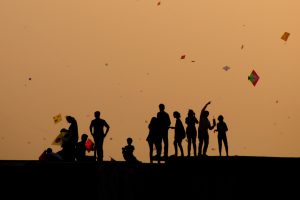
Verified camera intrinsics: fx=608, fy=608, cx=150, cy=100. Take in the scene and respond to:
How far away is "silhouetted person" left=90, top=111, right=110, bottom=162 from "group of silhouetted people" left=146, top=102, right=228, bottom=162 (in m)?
1.14

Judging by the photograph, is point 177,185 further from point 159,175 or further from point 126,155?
point 126,155

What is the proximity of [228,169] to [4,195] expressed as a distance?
5043mm

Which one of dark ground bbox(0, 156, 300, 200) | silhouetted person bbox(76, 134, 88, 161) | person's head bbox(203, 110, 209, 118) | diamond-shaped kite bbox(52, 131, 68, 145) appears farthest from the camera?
person's head bbox(203, 110, 209, 118)

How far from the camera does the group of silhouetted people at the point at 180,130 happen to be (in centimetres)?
1491

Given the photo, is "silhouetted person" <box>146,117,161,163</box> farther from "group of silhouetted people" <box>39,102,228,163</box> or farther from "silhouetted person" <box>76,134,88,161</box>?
"silhouetted person" <box>76,134,88,161</box>

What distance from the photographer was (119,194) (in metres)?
13.9

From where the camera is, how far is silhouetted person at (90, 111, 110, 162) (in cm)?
1498

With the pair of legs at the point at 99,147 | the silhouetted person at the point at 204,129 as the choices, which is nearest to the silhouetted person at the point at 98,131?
the pair of legs at the point at 99,147

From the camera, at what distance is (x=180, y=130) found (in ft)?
50.4

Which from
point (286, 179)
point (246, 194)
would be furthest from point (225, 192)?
Answer: point (286, 179)

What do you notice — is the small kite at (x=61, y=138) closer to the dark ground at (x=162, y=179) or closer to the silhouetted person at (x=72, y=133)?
the silhouetted person at (x=72, y=133)

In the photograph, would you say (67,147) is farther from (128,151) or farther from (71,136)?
(128,151)

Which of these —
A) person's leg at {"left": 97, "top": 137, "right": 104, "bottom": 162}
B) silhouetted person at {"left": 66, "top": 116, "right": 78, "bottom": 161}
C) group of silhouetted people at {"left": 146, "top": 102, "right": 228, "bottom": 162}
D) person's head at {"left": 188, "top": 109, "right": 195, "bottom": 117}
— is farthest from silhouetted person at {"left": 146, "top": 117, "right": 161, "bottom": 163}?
silhouetted person at {"left": 66, "top": 116, "right": 78, "bottom": 161}

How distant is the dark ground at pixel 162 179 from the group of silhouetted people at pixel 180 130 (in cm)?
137
